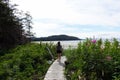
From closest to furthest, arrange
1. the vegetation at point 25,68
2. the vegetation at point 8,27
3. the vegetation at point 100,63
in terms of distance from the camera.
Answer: the vegetation at point 100,63 → the vegetation at point 25,68 → the vegetation at point 8,27

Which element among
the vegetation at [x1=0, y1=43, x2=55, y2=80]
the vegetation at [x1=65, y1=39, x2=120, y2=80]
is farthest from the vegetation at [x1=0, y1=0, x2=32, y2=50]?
the vegetation at [x1=65, y1=39, x2=120, y2=80]

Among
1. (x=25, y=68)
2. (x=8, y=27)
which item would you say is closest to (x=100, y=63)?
(x=25, y=68)

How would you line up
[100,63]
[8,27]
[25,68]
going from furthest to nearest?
[8,27] < [25,68] < [100,63]

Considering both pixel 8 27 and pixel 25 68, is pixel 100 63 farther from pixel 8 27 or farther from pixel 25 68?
pixel 8 27

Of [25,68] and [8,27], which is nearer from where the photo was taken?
[25,68]

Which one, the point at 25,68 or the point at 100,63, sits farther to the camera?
the point at 25,68

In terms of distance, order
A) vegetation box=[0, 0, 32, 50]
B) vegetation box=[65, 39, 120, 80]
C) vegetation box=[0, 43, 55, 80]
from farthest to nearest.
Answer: vegetation box=[0, 0, 32, 50], vegetation box=[0, 43, 55, 80], vegetation box=[65, 39, 120, 80]

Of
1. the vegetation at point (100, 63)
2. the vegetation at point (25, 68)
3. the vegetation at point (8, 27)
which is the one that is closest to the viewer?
the vegetation at point (100, 63)

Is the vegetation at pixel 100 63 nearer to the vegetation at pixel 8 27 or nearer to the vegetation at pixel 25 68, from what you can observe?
the vegetation at pixel 25 68

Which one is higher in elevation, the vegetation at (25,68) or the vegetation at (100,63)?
the vegetation at (100,63)

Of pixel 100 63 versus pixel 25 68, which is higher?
pixel 100 63

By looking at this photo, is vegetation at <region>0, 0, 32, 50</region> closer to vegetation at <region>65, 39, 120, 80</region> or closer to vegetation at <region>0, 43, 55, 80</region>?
vegetation at <region>0, 43, 55, 80</region>

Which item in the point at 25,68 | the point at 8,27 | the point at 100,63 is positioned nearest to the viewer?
the point at 100,63

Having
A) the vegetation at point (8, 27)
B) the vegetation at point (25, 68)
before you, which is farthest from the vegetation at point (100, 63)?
the vegetation at point (8, 27)
